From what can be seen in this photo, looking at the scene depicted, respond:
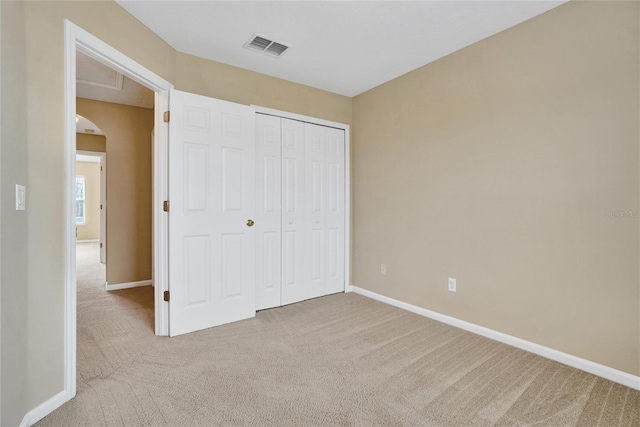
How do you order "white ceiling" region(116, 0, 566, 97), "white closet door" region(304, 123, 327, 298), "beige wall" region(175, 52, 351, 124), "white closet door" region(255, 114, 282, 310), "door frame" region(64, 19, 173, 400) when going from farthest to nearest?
"white closet door" region(304, 123, 327, 298) → "white closet door" region(255, 114, 282, 310) → "beige wall" region(175, 52, 351, 124) → "white ceiling" region(116, 0, 566, 97) → "door frame" region(64, 19, 173, 400)

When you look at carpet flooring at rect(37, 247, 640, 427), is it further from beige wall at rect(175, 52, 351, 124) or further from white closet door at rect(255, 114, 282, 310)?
beige wall at rect(175, 52, 351, 124)

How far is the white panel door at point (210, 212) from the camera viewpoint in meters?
2.59

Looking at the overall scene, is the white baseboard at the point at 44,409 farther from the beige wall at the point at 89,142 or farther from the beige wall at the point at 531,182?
the beige wall at the point at 89,142

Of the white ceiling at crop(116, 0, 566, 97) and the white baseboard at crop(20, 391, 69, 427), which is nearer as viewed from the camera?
the white baseboard at crop(20, 391, 69, 427)

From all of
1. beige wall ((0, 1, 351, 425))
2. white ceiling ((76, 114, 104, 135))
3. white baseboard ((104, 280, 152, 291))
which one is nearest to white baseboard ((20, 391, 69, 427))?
beige wall ((0, 1, 351, 425))

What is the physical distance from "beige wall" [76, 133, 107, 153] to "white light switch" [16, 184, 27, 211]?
508cm

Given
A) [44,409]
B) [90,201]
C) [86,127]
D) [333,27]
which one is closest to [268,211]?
[333,27]

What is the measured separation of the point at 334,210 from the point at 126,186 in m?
2.95

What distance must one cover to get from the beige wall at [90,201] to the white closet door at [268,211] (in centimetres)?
911

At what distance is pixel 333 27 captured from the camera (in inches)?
96.0

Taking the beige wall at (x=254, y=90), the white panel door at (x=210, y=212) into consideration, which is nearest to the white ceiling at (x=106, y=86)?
the beige wall at (x=254, y=90)

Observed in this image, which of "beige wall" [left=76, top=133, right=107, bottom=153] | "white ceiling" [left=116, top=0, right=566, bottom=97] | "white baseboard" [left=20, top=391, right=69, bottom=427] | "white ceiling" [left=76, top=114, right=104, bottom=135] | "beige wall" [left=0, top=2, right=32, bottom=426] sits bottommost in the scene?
"white baseboard" [left=20, top=391, right=69, bottom=427]

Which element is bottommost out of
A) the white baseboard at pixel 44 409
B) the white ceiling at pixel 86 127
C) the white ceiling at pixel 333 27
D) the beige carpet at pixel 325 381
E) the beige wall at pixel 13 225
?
the beige carpet at pixel 325 381

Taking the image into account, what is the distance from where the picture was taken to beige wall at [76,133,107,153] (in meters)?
5.57
